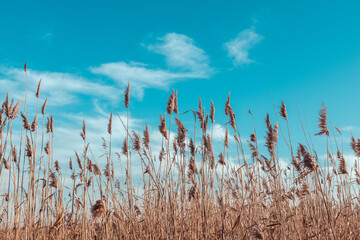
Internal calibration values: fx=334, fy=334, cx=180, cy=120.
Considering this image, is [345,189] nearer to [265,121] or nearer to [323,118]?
[323,118]

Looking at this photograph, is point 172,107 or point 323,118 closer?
point 172,107

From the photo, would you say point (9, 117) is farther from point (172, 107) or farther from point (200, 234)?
point (200, 234)

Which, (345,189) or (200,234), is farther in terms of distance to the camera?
(345,189)

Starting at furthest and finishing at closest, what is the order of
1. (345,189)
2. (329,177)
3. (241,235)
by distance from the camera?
(329,177)
(345,189)
(241,235)

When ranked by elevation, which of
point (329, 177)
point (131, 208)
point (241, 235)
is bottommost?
point (241, 235)

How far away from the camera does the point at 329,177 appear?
5145 mm

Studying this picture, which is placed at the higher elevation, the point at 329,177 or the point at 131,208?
the point at 329,177

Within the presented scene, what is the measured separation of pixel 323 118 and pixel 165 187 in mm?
2020

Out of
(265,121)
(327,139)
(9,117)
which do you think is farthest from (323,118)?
(9,117)

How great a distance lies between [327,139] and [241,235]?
1.58 meters

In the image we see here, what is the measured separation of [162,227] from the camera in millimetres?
3674

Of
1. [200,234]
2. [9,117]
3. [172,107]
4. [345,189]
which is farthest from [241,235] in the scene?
[9,117]

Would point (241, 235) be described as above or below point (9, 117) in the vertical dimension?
below

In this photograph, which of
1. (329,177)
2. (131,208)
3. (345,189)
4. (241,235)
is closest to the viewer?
(241,235)
